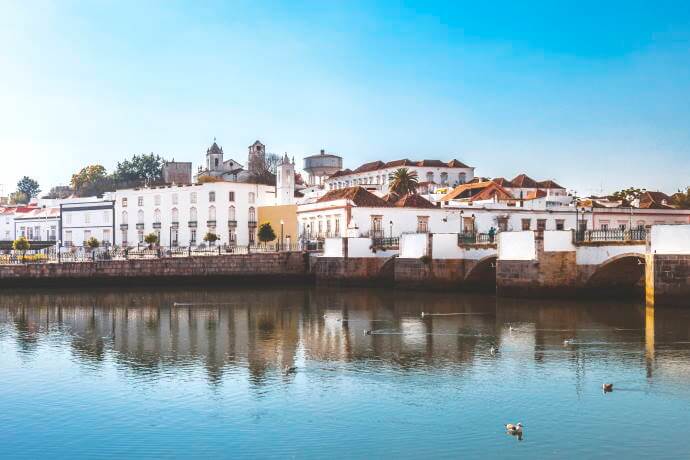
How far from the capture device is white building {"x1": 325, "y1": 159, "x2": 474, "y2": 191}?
299 feet

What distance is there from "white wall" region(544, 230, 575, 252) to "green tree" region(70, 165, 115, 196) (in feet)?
239

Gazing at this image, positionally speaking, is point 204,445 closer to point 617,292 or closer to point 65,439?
point 65,439

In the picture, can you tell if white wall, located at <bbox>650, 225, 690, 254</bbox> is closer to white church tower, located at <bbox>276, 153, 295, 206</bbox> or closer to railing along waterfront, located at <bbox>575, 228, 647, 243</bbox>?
railing along waterfront, located at <bbox>575, 228, 647, 243</bbox>

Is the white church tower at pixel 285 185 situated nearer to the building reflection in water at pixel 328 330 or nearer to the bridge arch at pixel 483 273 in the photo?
the building reflection in water at pixel 328 330

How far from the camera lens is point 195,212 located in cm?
6631

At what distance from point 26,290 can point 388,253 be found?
74.6 ft

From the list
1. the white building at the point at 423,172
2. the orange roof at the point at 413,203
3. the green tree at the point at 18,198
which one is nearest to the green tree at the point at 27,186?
the green tree at the point at 18,198

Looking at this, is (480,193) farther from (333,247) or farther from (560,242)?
(560,242)

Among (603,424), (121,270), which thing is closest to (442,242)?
(121,270)

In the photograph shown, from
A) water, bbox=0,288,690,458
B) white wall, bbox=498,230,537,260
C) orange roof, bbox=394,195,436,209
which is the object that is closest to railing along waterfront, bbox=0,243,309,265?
orange roof, bbox=394,195,436,209

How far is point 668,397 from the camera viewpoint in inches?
733

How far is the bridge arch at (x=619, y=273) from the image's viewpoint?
1480 inches

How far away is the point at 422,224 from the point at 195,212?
20802mm

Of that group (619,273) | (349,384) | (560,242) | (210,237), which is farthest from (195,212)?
(349,384)
